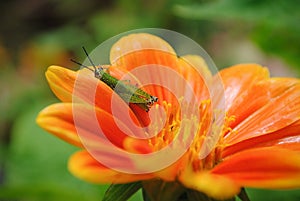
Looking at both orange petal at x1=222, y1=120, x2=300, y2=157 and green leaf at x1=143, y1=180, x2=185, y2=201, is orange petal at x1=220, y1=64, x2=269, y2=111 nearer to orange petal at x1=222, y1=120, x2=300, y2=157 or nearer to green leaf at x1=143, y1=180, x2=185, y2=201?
orange petal at x1=222, y1=120, x2=300, y2=157

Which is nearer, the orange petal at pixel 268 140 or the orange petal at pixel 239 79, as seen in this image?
the orange petal at pixel 268 140

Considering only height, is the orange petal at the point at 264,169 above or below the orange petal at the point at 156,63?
below

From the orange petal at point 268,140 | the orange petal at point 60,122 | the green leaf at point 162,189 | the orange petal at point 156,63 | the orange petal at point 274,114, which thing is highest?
the orange petal at point 60,122

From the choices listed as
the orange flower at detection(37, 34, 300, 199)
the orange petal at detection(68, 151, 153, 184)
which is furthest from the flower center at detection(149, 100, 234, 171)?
the orange petal at detection(68, 151, 153, 184)

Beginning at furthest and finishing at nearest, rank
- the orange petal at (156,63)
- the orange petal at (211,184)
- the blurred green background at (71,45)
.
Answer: the blurred green background at (71,45) < the orange petal at (156,63) < the orange petal at (211,184)

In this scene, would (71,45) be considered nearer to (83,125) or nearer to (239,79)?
(239,79)

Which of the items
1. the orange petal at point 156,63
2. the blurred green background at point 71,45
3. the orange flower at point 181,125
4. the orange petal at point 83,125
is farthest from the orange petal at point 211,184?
the blurred green background at point 71,45

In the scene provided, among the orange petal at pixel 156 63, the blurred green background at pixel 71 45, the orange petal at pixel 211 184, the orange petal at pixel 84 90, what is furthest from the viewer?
the blurred green background at pixel 71 45

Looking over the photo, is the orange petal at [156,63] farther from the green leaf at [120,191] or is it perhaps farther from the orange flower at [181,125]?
the green leaf at [120,191]
